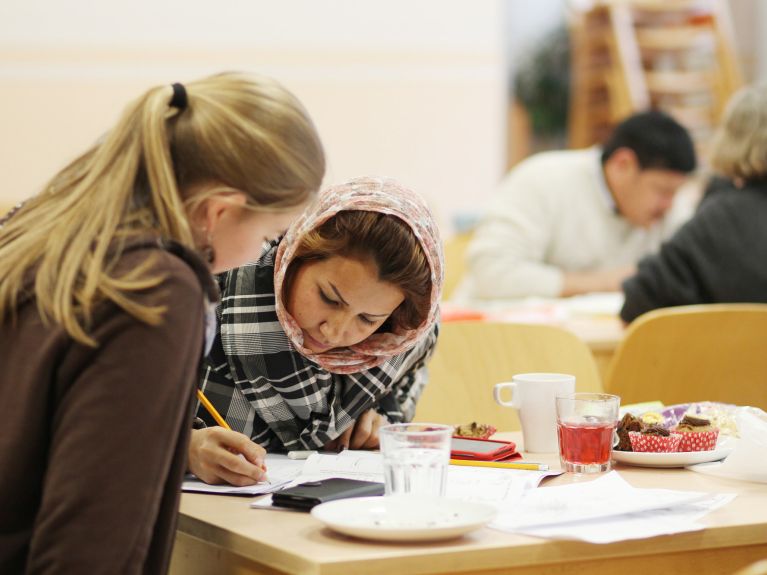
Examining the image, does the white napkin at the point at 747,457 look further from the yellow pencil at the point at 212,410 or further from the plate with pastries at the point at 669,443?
the yellow pencil at the point at 212,410

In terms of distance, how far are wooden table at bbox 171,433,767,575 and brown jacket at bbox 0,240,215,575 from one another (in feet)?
0.46

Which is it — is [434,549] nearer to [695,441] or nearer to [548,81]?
[695,441]

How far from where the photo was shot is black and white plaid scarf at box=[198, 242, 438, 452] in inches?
66.4

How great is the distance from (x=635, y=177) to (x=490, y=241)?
54cm

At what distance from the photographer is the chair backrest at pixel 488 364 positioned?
209cm

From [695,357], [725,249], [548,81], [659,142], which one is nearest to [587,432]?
[695,357]

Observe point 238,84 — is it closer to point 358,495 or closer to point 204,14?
point 358,495

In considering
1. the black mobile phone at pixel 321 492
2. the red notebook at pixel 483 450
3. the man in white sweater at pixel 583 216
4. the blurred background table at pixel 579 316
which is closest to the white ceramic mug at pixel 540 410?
the red notebook at pixel 483 450

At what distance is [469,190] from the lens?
20.0 ft

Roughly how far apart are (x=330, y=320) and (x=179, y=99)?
498mm

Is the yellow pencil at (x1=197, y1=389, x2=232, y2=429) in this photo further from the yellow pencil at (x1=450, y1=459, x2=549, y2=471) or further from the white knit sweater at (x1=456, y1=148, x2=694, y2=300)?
the white knit sweater at (x1=456, y1=148, x2=694, y2=300)

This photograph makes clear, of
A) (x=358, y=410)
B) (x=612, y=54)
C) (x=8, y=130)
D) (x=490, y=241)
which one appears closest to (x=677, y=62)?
(x=612, y=54)

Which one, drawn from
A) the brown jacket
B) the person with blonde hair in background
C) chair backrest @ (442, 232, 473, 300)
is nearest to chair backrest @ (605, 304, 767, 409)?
the person with blonde hair in background

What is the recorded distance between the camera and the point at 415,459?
4.19 feet
